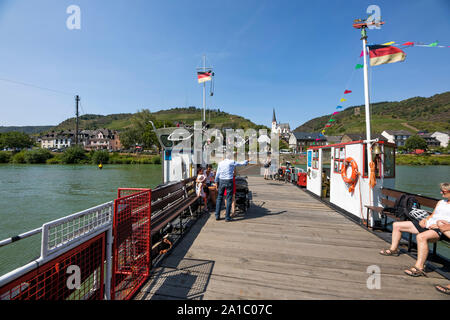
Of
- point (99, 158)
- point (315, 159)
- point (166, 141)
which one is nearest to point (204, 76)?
point (166, 141)

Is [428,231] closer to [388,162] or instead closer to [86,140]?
[388,162]

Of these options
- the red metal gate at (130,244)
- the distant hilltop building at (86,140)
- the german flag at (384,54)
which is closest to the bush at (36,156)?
Answer: the distant hilltop building at (86,140)

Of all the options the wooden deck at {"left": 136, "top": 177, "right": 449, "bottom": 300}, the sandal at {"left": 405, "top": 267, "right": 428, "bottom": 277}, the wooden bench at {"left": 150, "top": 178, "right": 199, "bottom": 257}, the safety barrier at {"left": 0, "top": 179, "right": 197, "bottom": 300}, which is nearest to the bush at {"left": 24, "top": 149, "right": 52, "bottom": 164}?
the wooden bench at {"left": 150, "top": 178, "right": 199, "bottom": 257}

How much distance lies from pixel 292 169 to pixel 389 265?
1000cm

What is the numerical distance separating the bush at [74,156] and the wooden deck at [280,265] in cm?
4914

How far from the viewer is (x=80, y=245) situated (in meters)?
1.93

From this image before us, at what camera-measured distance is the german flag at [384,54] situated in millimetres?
4684

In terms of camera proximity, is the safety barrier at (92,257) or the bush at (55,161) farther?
the bush at (55,161)

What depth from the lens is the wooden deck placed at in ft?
8.02

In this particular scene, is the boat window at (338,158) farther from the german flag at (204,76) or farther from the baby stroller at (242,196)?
the german flag at (204,76)

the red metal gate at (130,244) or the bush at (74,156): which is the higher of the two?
the bush at (74,156)

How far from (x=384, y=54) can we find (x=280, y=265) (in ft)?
17.2

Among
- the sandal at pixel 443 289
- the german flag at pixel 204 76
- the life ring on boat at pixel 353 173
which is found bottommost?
the sandal at pixel 443 289

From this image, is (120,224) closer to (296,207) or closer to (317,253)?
(317,253)
